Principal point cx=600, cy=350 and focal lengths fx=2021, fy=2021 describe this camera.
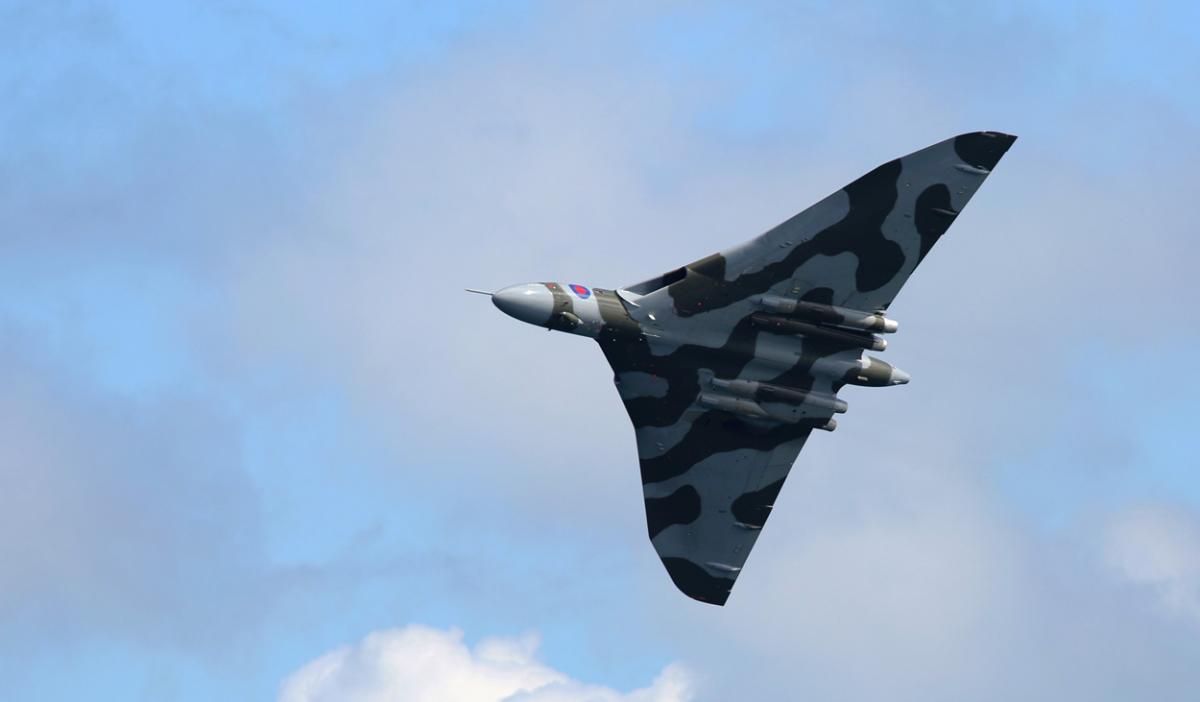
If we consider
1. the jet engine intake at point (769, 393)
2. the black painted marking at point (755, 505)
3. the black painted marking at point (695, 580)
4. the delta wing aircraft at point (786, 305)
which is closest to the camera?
the delta wing aircraft at point (786, 305)

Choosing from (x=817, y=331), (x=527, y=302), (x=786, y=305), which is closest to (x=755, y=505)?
(x=817, y=331)

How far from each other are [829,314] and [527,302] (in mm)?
10037

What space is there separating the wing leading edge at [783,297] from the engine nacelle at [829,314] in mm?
207

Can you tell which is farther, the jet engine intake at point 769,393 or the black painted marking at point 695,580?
the black painted marking at point 695,580

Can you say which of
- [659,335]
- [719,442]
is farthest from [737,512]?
[659,335]

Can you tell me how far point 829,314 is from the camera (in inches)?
2594

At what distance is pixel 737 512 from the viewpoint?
7112cm

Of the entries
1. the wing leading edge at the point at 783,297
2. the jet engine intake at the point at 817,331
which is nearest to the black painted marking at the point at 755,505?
the wing leading edge at the point at 783,297

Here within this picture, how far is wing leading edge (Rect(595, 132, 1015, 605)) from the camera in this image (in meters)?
65.3

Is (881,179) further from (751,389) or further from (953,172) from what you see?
(751,389)

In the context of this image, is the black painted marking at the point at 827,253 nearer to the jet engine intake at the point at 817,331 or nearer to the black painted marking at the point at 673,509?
the jet engine intake at the point at 817,331

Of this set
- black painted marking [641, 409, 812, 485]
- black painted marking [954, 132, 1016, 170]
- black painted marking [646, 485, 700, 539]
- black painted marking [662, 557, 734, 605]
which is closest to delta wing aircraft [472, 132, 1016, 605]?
black painted marking [954, 132, 1016, 170]

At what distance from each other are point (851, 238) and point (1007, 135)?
6003mm

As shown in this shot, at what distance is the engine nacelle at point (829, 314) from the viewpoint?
215 ft
